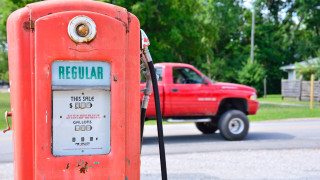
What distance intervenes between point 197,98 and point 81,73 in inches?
299

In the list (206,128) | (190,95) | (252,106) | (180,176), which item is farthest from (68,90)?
(206,128)

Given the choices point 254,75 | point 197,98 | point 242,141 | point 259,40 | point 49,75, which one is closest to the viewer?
point 49,75

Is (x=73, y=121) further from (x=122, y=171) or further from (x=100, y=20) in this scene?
(x=100, y=20)

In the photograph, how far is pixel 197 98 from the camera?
1012 centimetres

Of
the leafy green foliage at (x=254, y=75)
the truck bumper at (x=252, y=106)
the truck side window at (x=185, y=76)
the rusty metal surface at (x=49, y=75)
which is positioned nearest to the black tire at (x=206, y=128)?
the truck bumper at (x=252, y=106)

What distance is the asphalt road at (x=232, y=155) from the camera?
623 cm

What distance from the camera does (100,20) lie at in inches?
107

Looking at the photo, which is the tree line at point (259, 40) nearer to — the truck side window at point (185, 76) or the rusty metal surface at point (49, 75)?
the truck side window at point (185, 76)

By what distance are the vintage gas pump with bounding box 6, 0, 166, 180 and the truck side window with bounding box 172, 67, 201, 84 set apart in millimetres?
7535

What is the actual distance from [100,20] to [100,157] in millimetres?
945

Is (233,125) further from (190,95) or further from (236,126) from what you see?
(190,95)

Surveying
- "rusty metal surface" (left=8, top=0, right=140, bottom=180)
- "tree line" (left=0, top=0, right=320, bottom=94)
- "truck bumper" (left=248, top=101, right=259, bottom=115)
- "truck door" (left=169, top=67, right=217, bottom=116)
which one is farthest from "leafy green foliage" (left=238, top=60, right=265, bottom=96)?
"rusty metal surface" (left=8, top=0, right=140, bottom=180)

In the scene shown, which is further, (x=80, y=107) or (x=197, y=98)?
(x=197, y=98)

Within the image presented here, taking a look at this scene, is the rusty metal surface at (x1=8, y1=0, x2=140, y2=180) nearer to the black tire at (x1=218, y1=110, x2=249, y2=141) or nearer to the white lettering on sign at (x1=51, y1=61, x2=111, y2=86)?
the white lettering on sign at (x1=51, y1=61, x2=111, y2=86)
